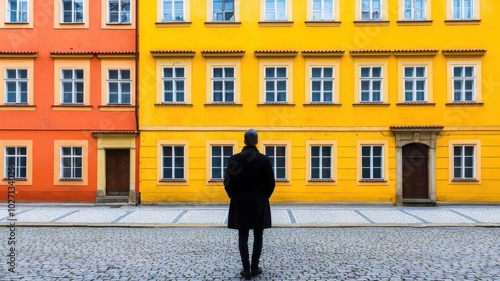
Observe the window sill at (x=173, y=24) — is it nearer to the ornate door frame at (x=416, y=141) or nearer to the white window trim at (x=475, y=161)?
the ornate door frame at (x=416, y=141)

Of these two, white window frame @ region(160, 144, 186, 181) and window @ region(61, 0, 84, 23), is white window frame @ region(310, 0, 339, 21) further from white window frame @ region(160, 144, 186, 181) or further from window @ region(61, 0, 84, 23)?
window @ region(61, 0, 84, 23)

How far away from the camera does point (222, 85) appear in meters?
20.5

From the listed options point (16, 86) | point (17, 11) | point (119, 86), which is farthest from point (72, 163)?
point (17, 11)

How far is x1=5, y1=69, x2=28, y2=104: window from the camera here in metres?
20.8

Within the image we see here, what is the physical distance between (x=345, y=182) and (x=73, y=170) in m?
11.5

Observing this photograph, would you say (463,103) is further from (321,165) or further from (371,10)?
(321,165)

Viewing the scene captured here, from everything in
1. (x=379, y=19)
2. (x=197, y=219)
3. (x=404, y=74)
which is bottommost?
(x=197, y=219)

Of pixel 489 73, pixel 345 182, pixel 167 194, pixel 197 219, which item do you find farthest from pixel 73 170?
pixel 489 73

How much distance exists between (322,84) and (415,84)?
12.6ft

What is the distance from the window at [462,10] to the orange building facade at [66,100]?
1349 cm

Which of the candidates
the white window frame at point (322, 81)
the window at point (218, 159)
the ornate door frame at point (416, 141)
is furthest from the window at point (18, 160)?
the ornate door frame at point (416, 141)

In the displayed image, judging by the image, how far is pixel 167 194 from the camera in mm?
20359

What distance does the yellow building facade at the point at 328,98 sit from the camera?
2006cm

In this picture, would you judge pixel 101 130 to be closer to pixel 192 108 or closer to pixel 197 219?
pixel 192 108
